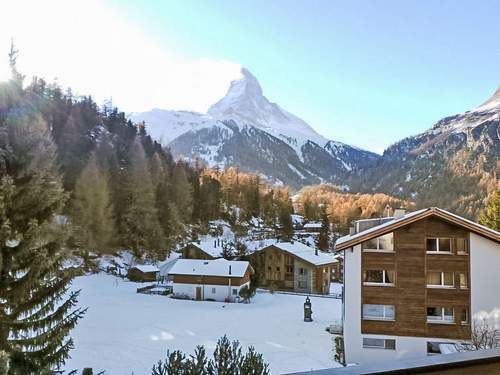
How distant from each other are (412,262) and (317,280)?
64.0 ft

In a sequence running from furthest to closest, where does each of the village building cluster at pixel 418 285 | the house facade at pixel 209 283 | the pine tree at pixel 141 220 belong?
1. the pine tree at pixel 141 220
2. the house facade at pixel 209 283
3. the village building cluster at pixel 418 285

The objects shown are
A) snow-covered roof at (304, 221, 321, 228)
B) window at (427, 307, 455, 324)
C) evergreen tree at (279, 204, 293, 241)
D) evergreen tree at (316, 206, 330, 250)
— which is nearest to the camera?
window at (427, 307, 455, 324)

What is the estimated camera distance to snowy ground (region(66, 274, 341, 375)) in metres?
13.6

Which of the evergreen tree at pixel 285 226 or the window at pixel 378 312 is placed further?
the evergreen tree at pixel 285 226

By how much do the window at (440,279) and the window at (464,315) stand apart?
0.90 metres

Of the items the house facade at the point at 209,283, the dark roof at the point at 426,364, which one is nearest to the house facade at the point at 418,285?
the dark roof at the point at 426,364

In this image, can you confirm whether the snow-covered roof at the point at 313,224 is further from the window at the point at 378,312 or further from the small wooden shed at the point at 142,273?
the window at the point at 378,312

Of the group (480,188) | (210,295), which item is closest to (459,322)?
(210,295)

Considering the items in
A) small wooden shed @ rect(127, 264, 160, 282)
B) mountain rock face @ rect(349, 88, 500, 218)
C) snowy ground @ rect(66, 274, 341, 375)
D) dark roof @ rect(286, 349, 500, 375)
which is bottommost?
snowy ground @ rect(66, 274, 341, 375)

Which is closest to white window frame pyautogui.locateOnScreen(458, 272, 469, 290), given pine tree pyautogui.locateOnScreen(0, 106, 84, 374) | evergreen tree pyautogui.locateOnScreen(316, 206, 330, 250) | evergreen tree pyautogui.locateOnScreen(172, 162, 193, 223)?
pine tree pyautogui.locateOnScreen(0, 106, 84, 374)

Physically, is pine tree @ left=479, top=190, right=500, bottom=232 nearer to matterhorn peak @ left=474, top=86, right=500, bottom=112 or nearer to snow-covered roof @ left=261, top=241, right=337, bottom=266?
snow-covered roof @ left=261, top=241, right=337, bottom=266

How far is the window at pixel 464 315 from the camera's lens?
45.8ft

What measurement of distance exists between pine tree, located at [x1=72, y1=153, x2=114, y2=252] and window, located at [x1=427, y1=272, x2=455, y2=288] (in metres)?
28.0

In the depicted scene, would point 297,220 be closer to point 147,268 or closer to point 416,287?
point 147,268
